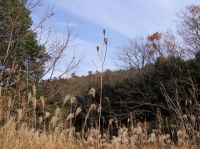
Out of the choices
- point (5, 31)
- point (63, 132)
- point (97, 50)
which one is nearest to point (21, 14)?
point (5, 31)

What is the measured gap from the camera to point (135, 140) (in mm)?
7906

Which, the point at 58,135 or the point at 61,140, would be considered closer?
the point at 61,140

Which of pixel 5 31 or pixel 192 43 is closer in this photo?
pixel 5 31

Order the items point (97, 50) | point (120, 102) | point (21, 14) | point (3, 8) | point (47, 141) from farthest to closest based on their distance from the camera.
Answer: point (120, 102) → point (3, 8) → point (21, 14) → point (47, 141) → point (97, 50)

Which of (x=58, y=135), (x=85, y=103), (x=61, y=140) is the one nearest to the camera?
(x=61, y=140)

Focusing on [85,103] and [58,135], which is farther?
[85,103]

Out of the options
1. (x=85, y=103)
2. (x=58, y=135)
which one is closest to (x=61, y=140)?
(x=58, y=135)

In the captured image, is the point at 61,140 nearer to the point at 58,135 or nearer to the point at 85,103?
the point at 58,135

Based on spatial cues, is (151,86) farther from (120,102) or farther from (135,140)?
(135,140)

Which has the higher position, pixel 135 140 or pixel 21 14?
pixel 21 14

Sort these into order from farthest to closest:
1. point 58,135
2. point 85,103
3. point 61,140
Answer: point 85,103
point 58,135
point 61,140

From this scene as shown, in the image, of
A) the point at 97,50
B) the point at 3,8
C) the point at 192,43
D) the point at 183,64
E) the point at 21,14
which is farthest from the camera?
the point at 192,43

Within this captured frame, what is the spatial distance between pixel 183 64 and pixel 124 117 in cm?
376

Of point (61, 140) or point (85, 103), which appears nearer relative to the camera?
point (61, 140)
